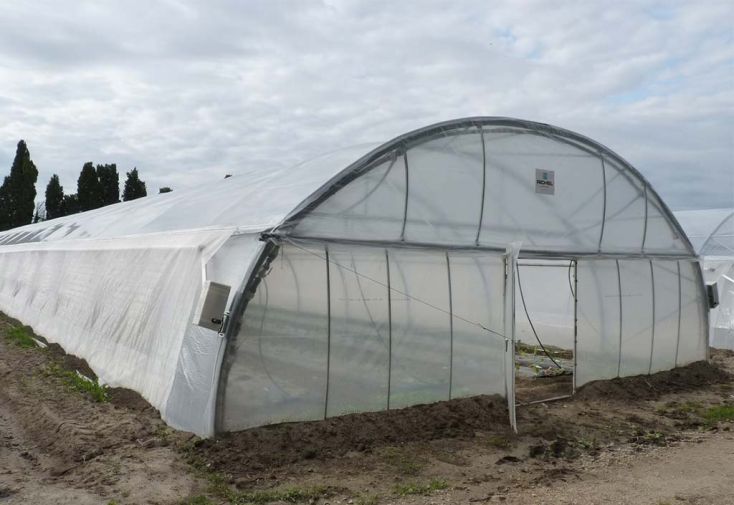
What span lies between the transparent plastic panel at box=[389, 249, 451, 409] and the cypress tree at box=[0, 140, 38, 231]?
44391 millimetres

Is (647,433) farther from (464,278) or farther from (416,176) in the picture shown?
(416,176)

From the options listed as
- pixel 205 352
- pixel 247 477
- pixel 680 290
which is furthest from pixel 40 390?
pixel 680 290

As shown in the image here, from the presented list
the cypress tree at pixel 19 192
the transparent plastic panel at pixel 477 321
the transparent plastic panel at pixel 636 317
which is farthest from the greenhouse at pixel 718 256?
the cypress tree at pixel 19 192

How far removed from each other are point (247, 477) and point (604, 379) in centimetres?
675

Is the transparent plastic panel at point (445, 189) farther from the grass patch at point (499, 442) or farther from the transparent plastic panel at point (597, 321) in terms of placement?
the transparent plastic panel at point (597, 321)

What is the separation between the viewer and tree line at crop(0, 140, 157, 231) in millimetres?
46156

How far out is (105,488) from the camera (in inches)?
232

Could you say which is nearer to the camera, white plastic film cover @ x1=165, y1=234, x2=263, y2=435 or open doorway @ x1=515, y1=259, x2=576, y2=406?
white plastic film cover @ x1=165, y1=234, x2=263, y2=435

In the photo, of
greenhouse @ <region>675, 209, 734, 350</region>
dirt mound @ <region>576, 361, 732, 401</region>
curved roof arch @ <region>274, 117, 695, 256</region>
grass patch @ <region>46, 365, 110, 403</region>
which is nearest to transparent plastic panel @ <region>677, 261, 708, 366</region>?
dirt mound @ <region>576, 361, 732, 401</region>

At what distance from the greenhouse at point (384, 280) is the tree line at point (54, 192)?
3854cm

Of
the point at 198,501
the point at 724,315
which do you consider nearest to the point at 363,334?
the point at 198,501

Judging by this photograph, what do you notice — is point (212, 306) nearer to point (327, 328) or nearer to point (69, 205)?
point (327, 328)

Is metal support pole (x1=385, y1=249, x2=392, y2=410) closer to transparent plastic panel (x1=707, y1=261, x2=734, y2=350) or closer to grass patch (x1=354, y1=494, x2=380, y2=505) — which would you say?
grass patch (x1=354, y1=494, x2=380, y2=505)

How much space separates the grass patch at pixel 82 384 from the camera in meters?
8.92
